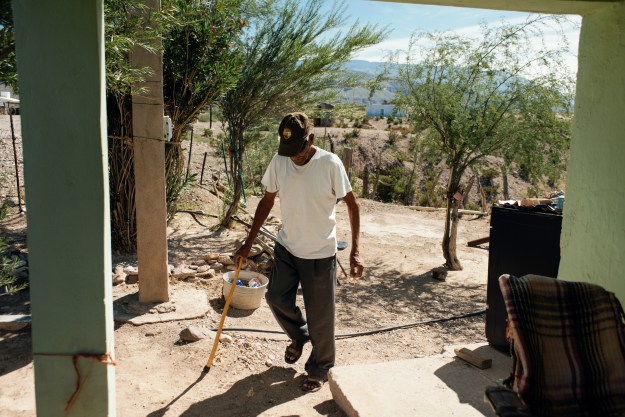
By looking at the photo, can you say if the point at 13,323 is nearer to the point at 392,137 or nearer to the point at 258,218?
the point at 258,218

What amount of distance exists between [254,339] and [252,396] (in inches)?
42.4

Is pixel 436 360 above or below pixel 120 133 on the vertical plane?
below

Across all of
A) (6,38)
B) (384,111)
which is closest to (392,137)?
(6,38)

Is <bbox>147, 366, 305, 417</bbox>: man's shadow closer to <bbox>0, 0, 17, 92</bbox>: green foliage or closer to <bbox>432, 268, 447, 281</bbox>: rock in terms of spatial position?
<bbox>0, 0, 17, 92</bbox>: green foliage

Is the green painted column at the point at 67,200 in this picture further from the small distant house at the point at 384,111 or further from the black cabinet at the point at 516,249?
the small distant house at the point at 384,111

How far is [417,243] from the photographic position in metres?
9.82

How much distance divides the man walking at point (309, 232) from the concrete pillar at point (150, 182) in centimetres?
169

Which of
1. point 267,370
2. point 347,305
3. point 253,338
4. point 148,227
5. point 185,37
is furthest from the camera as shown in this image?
point 185,37

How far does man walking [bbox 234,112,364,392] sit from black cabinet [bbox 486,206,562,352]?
4.08ft

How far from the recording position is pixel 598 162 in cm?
307

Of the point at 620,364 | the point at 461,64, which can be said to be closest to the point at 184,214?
the point at 461,64

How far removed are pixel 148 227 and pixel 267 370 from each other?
1969 millimetres

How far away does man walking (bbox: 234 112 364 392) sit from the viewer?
11.7 ft

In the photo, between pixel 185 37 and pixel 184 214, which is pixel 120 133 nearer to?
pixel 185 37
